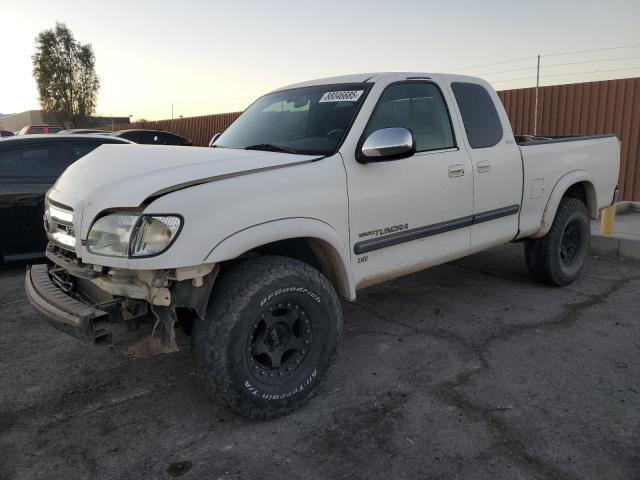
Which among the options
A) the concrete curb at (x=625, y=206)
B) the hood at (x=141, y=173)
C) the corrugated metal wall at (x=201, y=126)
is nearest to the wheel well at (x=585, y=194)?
the hood at (x=141, y=173)

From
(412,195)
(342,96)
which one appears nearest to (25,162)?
(342,96)

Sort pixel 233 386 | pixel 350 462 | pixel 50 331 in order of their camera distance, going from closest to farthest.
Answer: pixel 350 462
pixel 233 386
pixel 50 331

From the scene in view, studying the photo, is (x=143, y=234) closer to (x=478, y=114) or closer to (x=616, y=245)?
(x=478, y=114)

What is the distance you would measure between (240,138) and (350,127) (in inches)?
39.0

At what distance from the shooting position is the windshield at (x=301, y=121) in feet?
11.3

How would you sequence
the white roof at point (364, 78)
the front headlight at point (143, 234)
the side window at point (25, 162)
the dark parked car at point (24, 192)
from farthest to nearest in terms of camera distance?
the side window at point (25, 162) < the dark parked car at point (24, 192) < the white roof at point (364, 78) < the front headlight at point (143, 234)

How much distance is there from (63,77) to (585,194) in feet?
195

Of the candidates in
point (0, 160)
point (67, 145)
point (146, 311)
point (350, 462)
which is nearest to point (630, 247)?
point (350, 462)

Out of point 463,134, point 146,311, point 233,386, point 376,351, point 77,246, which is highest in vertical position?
point 463,134

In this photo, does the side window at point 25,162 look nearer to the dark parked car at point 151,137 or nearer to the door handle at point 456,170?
the door handle at point 456,170

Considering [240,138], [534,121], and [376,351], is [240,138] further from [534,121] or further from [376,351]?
[534,121]

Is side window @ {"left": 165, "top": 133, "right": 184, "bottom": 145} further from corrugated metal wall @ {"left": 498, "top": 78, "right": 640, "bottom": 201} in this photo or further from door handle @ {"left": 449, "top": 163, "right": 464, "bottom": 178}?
door handle @ {"left": 449, "top": 163, "right": 464, "bottom": 178}

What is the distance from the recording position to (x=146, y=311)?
9.15 ft

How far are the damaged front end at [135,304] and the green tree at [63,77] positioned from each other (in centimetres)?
5724
